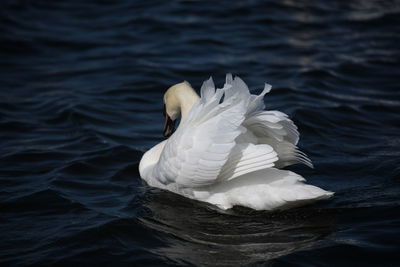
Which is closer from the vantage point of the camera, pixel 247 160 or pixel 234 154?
pixel 247 160

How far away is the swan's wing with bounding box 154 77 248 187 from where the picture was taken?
655 cm

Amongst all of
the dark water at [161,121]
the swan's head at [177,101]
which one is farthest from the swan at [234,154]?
the swan's head at [177,101]

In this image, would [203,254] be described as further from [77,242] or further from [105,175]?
[105,175]

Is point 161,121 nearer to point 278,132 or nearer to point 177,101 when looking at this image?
point 177,101

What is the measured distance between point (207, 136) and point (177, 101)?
182cm

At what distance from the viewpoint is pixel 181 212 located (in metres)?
7.28

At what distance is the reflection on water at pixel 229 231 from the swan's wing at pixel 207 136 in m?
0.45

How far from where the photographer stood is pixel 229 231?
6730mm

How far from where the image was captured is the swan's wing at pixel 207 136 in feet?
21.5

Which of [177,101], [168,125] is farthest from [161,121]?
[177,101]

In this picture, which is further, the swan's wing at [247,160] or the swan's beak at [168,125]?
the swan's beak at [168,125]

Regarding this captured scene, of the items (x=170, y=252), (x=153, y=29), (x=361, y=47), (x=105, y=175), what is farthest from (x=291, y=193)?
(x=153, y=29)

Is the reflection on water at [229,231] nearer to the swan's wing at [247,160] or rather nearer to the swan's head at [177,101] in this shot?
the swan's wing at [247,160]

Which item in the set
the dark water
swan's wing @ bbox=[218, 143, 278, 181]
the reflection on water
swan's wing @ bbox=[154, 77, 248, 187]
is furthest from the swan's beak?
swan's wing @ bbox=[218, 143, 278, 181]
